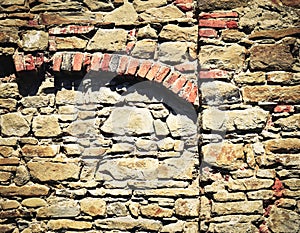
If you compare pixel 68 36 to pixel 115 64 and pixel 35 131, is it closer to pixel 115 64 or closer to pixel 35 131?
pixel 115 64

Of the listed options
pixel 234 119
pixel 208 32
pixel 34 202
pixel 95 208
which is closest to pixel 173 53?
pixel 208 32

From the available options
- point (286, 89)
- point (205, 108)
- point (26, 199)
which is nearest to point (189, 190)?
point (205, 108)

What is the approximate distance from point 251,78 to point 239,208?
84 centimetres

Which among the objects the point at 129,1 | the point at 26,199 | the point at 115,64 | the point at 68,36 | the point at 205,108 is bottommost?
the point at 26,199

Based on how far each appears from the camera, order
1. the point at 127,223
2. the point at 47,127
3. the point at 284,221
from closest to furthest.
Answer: the point at 284,221 < the point at 127,223 < the point at 47,127

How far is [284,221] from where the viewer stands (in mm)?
2221

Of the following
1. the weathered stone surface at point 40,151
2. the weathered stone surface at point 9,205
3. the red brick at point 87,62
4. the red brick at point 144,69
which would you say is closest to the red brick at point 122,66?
the red brick at point 144,69

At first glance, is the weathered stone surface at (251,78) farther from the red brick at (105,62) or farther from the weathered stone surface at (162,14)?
the red brick at (105,62)

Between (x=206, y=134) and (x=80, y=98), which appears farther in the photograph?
(x=80, y=98)

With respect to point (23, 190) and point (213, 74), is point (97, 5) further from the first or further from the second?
point (23, 190)

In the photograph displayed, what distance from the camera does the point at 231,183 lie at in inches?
88.6

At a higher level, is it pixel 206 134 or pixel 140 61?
pixel 140 61

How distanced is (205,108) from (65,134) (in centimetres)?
101

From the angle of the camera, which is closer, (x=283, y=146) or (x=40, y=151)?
(x=283, y=146)
